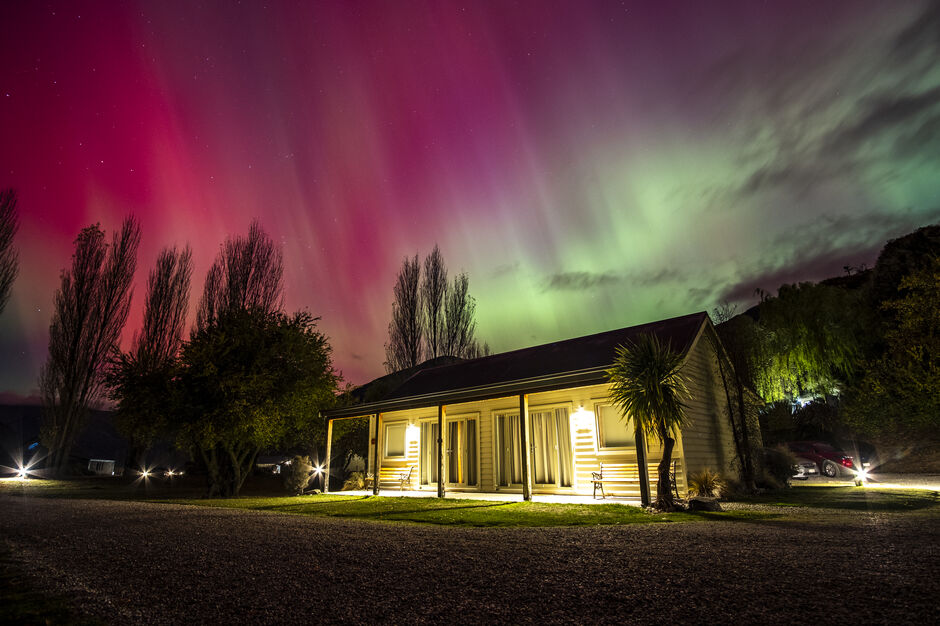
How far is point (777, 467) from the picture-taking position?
14.2 meters

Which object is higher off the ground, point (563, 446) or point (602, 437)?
point (602, 437)

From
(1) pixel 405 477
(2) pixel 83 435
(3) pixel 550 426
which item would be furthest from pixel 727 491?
(2) pixel 83 435

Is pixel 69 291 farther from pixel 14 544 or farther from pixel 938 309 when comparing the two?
pixel 938 309

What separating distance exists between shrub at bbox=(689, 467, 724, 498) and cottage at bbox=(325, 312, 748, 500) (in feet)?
0.91

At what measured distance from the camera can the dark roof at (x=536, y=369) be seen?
11.1 meters

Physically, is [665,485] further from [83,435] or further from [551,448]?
[83,435]

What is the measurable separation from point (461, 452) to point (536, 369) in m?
3.67

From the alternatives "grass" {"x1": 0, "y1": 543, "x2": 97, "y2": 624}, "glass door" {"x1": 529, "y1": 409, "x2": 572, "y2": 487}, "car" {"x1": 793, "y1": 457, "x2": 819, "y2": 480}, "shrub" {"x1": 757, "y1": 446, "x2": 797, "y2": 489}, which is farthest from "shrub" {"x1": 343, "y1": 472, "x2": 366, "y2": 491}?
"car" {"x1": 793, "y1": 457, "x2": 819, "y2": 480}

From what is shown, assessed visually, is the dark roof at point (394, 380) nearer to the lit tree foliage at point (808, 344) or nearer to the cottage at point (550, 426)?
the cottage at point (550, 426)

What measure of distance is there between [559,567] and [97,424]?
324ft

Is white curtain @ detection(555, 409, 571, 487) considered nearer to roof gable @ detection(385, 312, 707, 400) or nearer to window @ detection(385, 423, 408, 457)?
roof gable @ detection(385, 312, 707, 400)

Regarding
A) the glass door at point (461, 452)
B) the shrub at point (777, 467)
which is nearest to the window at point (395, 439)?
the glass door at point (461, 452)

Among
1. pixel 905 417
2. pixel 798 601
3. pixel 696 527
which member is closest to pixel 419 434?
pixel 696 527

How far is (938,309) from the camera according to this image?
1495 centimetres
